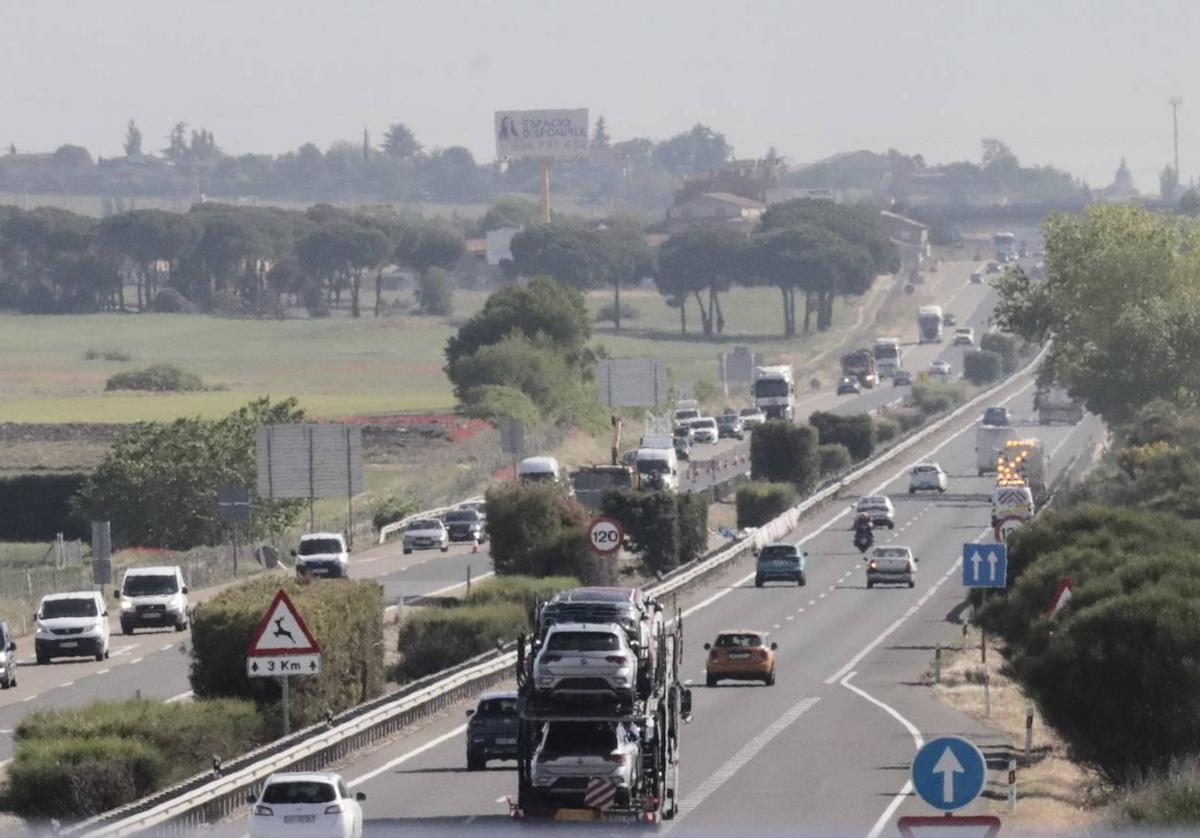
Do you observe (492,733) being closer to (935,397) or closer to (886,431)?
(886,431)

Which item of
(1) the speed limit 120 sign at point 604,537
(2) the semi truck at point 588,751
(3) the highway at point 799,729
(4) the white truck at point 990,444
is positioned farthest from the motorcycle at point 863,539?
(2) the semi truck at point 588,751

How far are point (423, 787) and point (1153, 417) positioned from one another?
72.3 m

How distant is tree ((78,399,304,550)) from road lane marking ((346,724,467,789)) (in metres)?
48.7

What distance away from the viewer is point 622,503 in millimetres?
74562

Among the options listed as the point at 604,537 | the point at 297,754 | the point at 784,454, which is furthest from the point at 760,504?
the point at 297,754

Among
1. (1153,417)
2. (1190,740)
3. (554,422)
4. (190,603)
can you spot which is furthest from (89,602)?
(554,422)

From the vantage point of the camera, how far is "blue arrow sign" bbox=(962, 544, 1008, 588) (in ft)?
154

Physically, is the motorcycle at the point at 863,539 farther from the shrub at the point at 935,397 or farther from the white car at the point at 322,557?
the shrub at the point at 935,397

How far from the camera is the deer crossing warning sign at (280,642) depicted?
102ft

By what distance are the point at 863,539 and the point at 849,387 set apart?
288 ft

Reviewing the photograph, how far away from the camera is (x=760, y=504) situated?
94.9 m

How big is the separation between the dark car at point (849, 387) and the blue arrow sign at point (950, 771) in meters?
153

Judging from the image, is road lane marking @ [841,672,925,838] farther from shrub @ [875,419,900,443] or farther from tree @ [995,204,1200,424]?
shrub @ [875,419,900,443]

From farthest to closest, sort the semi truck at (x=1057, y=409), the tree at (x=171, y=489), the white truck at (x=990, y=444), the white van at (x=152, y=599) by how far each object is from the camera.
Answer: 1. the semi truck at (x=1057, y=409)
2. the white truck at (x=990, y=444)
3. the tree at (x=171, y=489)
4. the white van at (x=152, y=599)
